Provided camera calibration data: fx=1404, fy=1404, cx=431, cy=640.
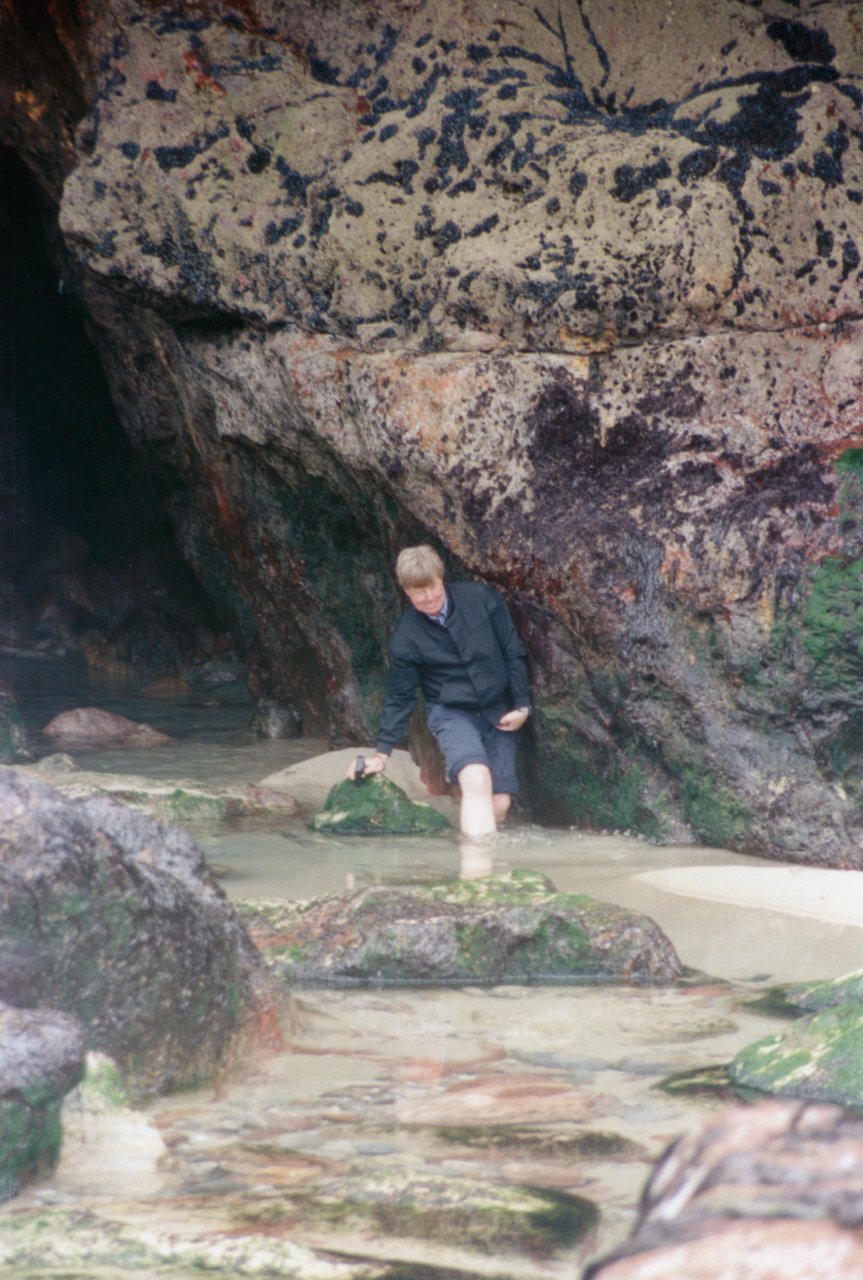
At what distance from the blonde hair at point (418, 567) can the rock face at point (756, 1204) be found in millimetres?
4899

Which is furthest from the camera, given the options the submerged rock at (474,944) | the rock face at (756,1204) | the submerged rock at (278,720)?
the submerged rock at (278,720)

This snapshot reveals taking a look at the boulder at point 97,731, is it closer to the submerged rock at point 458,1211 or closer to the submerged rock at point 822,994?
the submerged rock at point 822,994

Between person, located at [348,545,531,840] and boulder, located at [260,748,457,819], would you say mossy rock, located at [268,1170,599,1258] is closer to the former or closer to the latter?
person, located at [348,545,531,840]

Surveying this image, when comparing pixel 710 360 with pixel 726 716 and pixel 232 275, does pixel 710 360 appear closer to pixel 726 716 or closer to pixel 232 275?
pixel 726 716

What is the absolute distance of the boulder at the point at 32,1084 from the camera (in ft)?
8.54

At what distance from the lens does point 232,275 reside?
7562mm

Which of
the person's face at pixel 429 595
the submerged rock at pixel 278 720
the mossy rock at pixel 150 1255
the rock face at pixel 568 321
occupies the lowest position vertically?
the mossy rock at pixel 150 1255

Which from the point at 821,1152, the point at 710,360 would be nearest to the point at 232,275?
the point at 710,360

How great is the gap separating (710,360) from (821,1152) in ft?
16.9

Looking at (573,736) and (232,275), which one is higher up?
(232,275)

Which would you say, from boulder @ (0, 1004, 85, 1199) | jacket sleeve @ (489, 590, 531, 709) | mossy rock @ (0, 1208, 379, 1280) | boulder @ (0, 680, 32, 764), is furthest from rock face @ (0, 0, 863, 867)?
mossy rock @ (0, 1208, 379, 1280)

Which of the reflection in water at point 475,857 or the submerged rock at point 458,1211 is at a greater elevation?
the reflection in water at point 475,857

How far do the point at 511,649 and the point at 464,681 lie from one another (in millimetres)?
296

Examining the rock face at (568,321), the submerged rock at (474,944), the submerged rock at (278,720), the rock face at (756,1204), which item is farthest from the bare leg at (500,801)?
the rock face at (756,1204)
